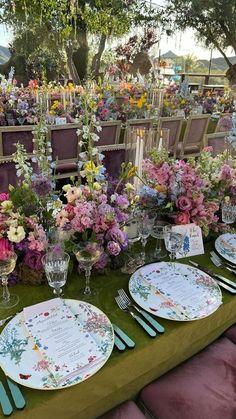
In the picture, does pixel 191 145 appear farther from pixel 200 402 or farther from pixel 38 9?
pixel 38 9

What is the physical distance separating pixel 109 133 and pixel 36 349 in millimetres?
2554

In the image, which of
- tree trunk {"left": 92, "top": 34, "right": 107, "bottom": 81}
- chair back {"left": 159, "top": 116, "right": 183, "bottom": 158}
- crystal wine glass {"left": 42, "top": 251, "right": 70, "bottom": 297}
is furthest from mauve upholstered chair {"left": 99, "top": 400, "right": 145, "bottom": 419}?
tree trunk {"left": 92, "top": 34, "right": 107, "bottom": 81}

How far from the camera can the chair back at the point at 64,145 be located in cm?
280

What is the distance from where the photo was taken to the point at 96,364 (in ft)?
2.41

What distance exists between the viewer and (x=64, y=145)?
115 inches

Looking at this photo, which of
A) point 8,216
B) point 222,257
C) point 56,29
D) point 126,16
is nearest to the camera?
point 8,216

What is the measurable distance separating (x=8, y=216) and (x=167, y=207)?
53 centimetres

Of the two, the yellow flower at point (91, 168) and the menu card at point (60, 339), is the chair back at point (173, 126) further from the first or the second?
the menu card at point (60, 339)

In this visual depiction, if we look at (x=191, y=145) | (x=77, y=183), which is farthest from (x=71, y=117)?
(x=77, y=183)

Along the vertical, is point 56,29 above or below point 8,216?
above

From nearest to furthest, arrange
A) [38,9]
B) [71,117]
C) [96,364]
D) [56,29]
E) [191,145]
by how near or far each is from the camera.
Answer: [96,364], [71,117], [191,145], [38,9], [56,29]

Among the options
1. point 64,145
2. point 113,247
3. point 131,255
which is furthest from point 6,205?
point 64,145

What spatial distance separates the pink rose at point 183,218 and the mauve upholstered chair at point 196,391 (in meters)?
0.44

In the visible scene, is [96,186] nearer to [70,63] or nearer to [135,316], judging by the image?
[135,316]
